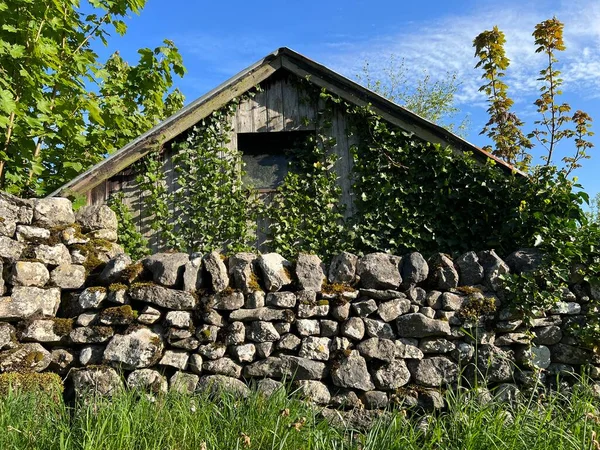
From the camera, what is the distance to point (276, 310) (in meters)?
4.39

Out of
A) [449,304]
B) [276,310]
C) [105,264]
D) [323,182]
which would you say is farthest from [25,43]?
[449,304]

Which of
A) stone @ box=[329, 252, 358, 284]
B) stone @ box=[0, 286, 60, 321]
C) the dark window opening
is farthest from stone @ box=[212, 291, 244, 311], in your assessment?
the dark window opening

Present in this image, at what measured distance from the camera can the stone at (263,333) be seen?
4.33 meters

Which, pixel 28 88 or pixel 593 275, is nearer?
pixel 593 275

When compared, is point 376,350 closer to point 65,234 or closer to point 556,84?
point 65,234

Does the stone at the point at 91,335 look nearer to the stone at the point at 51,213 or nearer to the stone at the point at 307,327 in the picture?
the stone at the point at 51,213

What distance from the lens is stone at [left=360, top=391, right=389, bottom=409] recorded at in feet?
14.1

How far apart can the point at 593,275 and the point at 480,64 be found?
26.7 ft

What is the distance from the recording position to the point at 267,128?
273 inches

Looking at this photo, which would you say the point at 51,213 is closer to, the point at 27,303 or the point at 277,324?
the point at 27,303

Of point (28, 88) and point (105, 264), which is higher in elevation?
point (28, 88)

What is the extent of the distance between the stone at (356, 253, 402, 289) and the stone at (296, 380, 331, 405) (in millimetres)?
955

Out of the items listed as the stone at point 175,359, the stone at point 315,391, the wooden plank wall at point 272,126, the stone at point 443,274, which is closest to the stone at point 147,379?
the stone at point 175,359

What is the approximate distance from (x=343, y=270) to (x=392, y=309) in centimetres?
54
